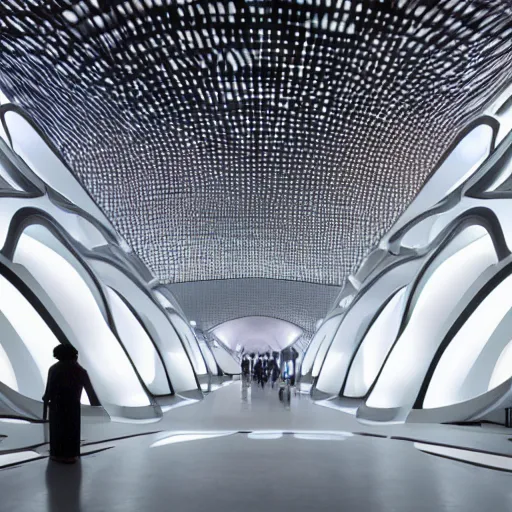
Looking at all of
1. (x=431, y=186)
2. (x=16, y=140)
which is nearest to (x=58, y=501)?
(x=16, y=140)

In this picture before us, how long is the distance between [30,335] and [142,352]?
571 cm

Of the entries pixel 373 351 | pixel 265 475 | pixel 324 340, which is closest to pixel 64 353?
pixel 265 475

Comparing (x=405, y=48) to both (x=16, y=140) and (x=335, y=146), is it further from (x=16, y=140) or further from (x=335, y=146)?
(x=16, y=140)

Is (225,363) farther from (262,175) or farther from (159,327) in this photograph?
(159,327)

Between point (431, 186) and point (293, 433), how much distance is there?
13511 millimetres

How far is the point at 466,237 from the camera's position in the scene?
1024 centimetres

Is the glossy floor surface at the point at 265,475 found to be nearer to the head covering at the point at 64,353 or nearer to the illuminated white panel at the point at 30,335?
the head covering at the point at 64,353

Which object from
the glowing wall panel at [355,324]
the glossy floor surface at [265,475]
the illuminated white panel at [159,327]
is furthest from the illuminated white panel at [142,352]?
the glossy floor surface at [265,475]

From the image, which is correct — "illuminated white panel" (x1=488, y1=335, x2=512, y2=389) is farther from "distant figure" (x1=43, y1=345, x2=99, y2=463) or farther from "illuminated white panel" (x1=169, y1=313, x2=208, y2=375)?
"illuminated white panel" (x1=169, y1=313, x2=208, y2=375)

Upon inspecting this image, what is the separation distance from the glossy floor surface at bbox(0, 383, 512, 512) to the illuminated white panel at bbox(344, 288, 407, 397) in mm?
7010

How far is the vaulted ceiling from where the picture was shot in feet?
33.3

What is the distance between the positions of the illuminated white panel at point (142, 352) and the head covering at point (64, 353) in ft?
30.8

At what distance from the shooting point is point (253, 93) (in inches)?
570

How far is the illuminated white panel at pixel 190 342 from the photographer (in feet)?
64.9
